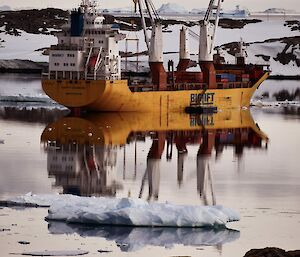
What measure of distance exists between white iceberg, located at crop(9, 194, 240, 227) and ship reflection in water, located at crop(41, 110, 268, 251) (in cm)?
9

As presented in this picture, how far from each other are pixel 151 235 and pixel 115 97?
1871cm

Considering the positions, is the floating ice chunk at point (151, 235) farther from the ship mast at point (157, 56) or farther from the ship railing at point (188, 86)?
the ship railing at point (188, 86)

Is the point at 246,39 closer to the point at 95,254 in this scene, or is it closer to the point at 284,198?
the point at 284,198

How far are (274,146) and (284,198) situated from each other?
8.53 m

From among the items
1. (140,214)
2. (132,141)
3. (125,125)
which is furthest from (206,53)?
(140,214)

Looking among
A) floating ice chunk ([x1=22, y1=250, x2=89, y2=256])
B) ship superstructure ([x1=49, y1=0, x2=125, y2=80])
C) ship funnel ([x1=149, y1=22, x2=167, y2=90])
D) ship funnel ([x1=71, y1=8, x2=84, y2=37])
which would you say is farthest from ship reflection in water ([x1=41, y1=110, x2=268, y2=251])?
ship funnel ([x1=71, y1=8, x2=84, y2=37])

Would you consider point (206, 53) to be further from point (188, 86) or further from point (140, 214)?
point (140, 214)

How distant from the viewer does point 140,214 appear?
571 inches

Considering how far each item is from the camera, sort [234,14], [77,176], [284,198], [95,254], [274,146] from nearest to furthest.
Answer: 1. [95,254]
2. [284,198]
3. [77,176]
4. [274,146]
5. [234,14]

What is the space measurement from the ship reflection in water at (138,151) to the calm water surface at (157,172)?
0.06 feet

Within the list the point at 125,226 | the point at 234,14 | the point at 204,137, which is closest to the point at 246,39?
the point at 234,14

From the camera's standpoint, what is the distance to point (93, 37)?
109 feet

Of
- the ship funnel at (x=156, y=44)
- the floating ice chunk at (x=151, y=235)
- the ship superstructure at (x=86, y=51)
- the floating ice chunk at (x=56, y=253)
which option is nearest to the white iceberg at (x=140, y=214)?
the floating ice chunk at (x=151, y=235)

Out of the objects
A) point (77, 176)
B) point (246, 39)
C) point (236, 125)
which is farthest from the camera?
point (246, 39)
